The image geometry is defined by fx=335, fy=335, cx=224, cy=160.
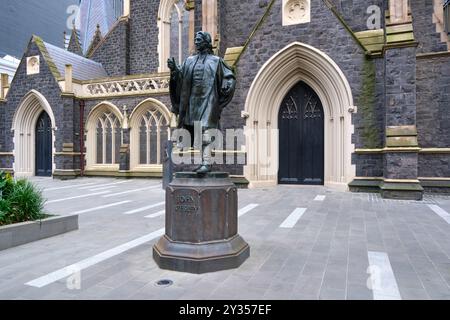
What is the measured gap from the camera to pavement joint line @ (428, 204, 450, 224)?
7.14 metres

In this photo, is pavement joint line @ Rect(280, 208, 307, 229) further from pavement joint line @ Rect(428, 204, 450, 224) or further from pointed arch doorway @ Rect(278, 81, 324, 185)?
pointed arch doorway @ Rect(278, 81, 324, 185)

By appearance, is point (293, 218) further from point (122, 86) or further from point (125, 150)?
point (122, 86)

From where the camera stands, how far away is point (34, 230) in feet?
17.8

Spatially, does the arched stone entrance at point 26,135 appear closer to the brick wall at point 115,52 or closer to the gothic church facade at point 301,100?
the gothic church facade at point 301,100

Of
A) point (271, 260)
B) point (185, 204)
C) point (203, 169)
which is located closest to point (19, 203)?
point (185, 204)

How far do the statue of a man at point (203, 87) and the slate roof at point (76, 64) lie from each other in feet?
53.3

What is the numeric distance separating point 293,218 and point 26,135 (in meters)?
17.7

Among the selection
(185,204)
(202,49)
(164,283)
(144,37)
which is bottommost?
(164,283)

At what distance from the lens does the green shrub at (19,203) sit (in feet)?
17.6

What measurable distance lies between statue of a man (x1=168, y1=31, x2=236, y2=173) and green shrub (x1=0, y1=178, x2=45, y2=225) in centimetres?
300

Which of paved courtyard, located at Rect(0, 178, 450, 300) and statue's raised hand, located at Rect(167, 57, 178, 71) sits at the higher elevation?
statue's raised hand, located at Rect(167, 57, 178, 71)

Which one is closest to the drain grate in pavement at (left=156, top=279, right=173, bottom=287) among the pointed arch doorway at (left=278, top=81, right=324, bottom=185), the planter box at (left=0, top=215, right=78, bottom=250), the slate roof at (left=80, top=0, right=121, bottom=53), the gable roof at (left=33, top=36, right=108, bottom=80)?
the planter box at (left=0, top=215, right=78, bottom=250)

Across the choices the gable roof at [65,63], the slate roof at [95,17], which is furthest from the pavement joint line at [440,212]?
the slate roof at [95,17]
